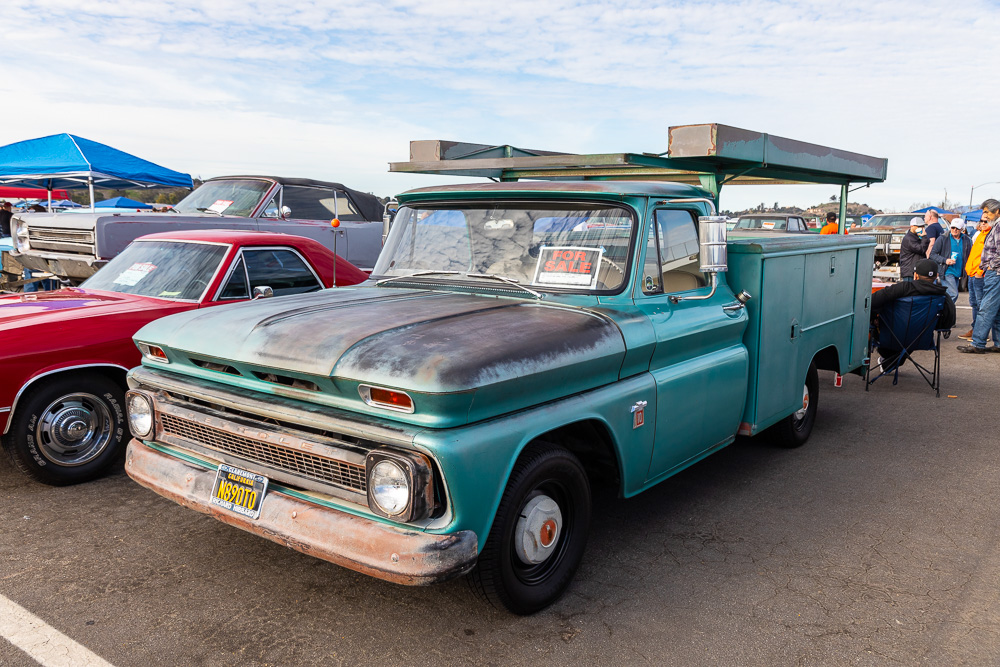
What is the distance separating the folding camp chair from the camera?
7.34 m

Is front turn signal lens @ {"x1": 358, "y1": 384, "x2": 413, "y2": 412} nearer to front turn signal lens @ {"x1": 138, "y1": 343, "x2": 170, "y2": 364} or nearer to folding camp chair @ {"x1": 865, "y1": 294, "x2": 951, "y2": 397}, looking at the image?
front turn signal lens @ {"x1": 138, "y1": 343, "x2": 170, "y2": 364}

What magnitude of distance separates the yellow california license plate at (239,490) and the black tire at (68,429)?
2.00m

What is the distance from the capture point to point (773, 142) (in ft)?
18.0

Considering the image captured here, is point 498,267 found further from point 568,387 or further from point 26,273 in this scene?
point 26,273

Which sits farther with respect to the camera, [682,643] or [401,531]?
[682,643]

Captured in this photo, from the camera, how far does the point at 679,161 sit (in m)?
4.95

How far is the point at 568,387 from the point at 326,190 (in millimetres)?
7737

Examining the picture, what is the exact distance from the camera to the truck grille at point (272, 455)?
9.44 ft

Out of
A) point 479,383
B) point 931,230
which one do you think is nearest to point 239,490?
point 479,383

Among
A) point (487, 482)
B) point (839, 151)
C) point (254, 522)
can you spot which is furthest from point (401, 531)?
point (839, 151)

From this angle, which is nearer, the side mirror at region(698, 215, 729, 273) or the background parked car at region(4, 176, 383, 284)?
the side mirror at region(698, 215, 729, 273)

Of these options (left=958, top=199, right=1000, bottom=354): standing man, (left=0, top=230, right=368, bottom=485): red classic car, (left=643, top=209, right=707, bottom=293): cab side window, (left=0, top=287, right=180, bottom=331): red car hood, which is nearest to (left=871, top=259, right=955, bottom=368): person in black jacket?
(left=958, top=199, right=1000, bottom=354): standing man

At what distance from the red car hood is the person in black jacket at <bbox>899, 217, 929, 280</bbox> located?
970 centimetres

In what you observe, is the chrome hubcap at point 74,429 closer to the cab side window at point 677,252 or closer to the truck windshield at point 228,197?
the cab side window at point 677,252
